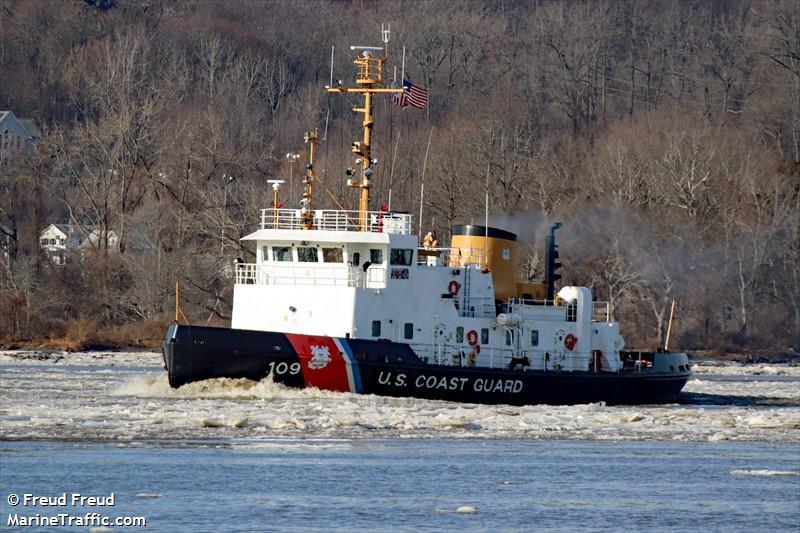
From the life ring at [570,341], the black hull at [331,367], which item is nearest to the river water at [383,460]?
the black hull at [331,367]

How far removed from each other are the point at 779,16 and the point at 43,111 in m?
48.0

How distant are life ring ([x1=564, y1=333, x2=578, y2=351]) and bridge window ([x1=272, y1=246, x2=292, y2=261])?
23.3ft

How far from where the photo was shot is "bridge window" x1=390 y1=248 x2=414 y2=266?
120 feet

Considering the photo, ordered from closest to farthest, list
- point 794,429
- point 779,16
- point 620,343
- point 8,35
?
point 794,429
point 620,343
point 779,16
point 8,35

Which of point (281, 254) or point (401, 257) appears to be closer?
point (401, 257)

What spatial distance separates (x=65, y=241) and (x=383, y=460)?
55.6m

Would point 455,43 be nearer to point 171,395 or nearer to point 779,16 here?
point 779,16

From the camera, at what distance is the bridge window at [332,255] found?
121 feet

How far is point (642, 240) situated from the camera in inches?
2517

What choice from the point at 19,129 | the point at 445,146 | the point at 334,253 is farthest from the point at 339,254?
A: the point at 19,129

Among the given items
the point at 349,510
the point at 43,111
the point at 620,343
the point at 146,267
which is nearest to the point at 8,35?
the point at 43,111

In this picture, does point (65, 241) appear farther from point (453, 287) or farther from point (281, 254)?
point (453, 287)

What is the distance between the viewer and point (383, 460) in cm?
Answer: 2738

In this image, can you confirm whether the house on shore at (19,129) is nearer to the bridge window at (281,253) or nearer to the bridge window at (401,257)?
the bridge window at (281,253)
